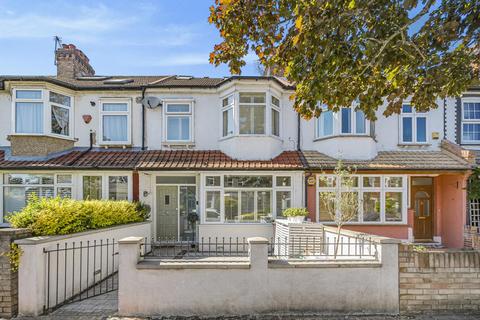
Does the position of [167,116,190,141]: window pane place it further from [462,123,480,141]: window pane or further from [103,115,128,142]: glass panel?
[462,123,480,141]: window pane

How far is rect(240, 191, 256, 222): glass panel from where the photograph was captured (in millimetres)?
11156

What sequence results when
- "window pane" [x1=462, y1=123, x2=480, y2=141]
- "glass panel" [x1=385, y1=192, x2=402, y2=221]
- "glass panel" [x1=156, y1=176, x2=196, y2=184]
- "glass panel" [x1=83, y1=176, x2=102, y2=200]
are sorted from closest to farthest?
"glass panel" [x1=385, y1=192, x2=402, y2=221] → "glass panel" [x1=83, y1=176, x2=102, y2=200] → "glass panel" [x1=156, y1=176, x2=196, y2=184] → "window pane" [x1=462, y1=123, x2=480, y2=141]

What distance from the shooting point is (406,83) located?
618 centimetres

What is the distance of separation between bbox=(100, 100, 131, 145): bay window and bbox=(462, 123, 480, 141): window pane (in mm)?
13891

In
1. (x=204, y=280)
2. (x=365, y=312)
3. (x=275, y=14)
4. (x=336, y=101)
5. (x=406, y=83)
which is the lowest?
(x=365, y=312)

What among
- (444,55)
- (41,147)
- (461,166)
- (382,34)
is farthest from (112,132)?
(461,166)

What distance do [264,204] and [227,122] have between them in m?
3.54

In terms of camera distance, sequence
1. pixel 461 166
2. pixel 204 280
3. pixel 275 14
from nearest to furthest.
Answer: pixel 275 14 < pixel 204 280 < pixel 461 166

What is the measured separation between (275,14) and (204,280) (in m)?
4.83

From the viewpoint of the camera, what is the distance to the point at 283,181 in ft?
37.0

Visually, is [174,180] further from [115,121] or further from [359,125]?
[359,125]

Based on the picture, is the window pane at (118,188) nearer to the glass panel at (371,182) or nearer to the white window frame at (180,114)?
the white window frame at (180,114)

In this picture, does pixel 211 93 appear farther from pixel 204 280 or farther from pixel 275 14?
pixel 204 280

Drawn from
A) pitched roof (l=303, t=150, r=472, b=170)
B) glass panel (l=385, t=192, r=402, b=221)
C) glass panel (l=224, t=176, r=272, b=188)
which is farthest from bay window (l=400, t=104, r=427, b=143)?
glass panel (l=224, t=176, r=272, b=188)
